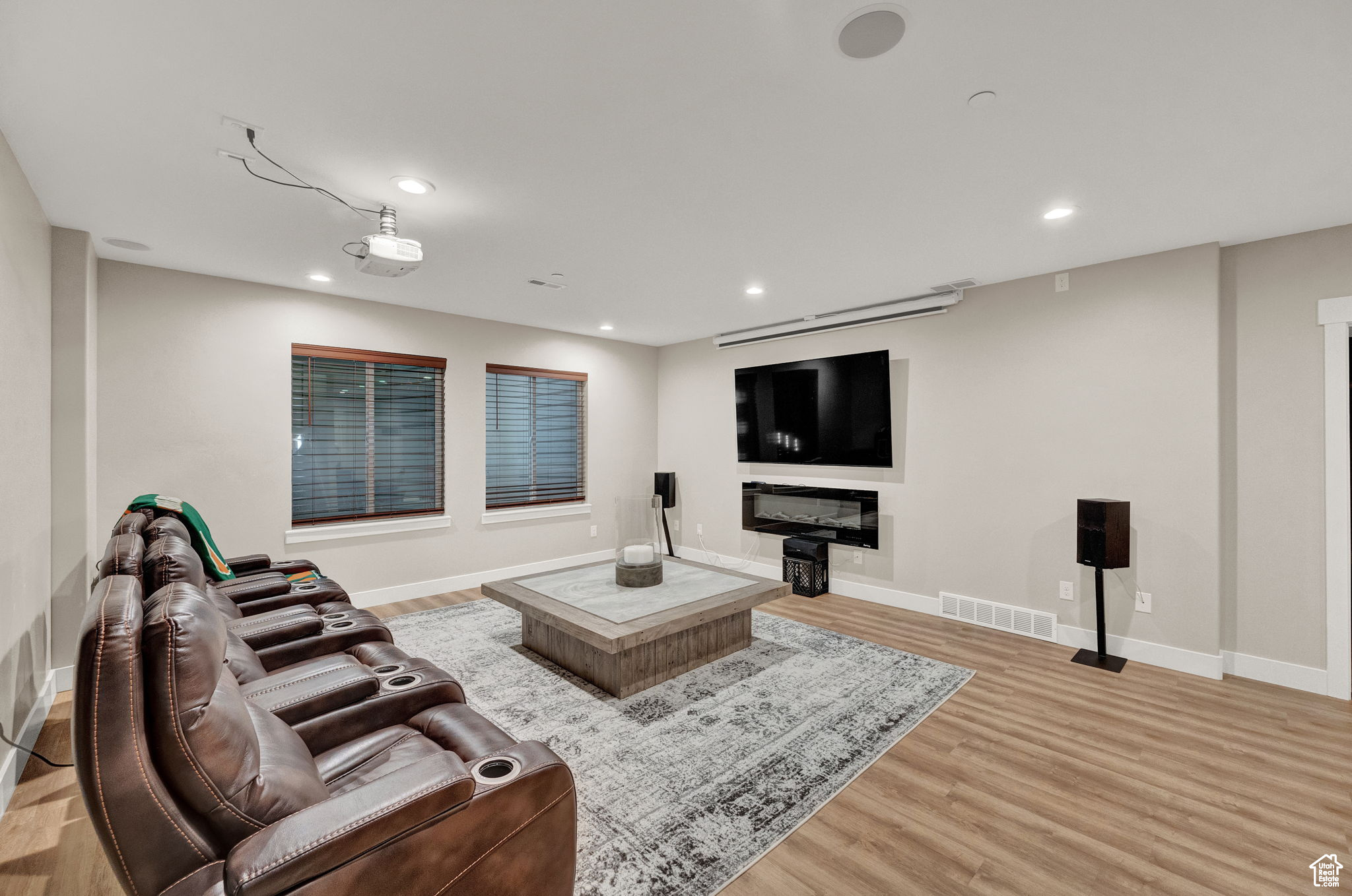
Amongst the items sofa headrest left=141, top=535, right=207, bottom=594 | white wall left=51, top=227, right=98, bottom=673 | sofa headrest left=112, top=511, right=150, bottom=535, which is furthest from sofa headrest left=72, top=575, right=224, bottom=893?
white wall left=51, top=227, right=98, bottom=673

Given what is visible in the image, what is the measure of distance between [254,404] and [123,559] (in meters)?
3.15

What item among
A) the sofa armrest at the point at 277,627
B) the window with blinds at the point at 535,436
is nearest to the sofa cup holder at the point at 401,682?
the sofa armrest at the point at 277,627

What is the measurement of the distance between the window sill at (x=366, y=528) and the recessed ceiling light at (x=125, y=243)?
2.06 m

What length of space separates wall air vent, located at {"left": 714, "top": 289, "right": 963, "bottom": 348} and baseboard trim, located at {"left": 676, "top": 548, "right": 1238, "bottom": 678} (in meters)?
2.28

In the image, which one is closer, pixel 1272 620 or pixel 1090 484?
pixel 1272 620

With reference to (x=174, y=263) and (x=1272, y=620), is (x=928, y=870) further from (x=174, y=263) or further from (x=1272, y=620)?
(x=174, y=263)

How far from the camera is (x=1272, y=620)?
3289 millimetres

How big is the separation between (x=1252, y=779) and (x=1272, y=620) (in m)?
1.44

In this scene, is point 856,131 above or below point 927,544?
above

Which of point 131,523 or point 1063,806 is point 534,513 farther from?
point 1063,806

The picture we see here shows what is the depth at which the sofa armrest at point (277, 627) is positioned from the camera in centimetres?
232

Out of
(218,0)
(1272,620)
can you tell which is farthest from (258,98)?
(1272,620)

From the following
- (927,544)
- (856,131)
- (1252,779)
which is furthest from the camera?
(927,544)

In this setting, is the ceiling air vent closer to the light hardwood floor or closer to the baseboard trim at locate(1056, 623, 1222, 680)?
the baseboard trim at locate(1056, 623, 1222, 680)
